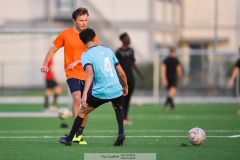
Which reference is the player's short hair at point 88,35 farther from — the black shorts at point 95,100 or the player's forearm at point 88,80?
the black shorts at point 95,100

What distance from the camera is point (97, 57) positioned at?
12219mm

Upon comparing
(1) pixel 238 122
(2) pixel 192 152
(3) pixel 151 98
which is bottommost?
(3) pixel 151 98

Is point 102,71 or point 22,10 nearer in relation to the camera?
point 102,71

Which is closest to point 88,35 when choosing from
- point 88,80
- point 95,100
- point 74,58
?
point 88,80

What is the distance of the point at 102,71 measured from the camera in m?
12.3

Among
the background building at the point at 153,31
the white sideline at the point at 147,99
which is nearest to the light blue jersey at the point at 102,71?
the background building at the point at 153,31

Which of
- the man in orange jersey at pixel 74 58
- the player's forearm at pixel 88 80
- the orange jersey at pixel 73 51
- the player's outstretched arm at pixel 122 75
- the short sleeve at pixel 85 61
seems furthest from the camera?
the orange jersey at pixel 73 51

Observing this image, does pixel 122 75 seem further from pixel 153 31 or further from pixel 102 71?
pixel 153 31

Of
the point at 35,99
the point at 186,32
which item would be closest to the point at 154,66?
the point at 35,99

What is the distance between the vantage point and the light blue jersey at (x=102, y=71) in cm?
1222

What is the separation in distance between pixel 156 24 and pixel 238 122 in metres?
22.8

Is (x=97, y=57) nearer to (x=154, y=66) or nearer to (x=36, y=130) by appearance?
(x=36, y=130)

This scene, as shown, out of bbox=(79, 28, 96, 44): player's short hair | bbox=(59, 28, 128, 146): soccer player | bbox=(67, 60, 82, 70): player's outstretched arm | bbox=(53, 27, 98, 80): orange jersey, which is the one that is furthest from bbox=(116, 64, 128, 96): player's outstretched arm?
bbox=(53, 27, 98, 80): orange jersey

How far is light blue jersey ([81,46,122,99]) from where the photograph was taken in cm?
1222
